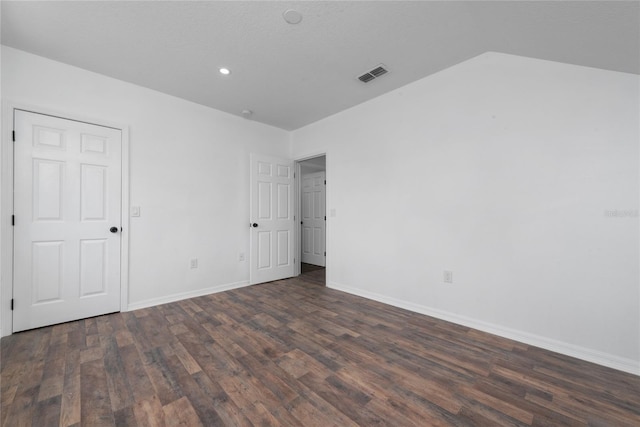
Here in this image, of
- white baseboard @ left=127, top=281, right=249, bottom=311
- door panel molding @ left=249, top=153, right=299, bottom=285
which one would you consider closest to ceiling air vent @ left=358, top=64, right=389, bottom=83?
door panel molding @ left=249, top=153, right=299, bottom=285

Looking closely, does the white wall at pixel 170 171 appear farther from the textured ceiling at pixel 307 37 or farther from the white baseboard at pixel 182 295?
the textured ceiling at pixel 307 37

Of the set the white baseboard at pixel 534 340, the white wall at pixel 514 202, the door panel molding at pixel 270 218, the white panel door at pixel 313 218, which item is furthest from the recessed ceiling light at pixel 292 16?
the white panel door at pixel 313 218

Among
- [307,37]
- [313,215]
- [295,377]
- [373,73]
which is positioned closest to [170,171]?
[307,37]

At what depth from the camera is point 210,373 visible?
1771 mm

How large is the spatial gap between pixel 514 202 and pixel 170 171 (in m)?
3.90

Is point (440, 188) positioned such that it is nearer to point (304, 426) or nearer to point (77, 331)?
point (304, 426)

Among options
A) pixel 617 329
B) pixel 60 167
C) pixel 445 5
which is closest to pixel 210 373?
pixel 60 167

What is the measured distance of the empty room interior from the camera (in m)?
1.62

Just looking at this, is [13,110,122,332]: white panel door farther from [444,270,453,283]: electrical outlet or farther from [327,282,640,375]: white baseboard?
[444,270,453,283]: electrical outlet

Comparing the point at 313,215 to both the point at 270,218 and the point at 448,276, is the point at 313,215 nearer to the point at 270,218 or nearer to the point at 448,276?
the point at 270,218

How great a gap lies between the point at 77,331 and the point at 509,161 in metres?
4.41

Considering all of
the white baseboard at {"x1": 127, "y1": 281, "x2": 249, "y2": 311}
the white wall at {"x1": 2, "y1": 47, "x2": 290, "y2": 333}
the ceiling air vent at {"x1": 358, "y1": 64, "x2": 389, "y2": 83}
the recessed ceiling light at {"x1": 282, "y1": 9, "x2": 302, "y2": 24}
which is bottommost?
the white baseboard at {"x1": 127, "y1": 281, "x2": 249, "y2": 311}

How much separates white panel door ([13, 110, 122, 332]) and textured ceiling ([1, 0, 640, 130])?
31.2 inches

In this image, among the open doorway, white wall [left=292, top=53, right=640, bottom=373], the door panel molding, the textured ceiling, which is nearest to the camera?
the textured ceiling
